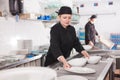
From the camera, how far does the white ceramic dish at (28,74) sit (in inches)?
39.4

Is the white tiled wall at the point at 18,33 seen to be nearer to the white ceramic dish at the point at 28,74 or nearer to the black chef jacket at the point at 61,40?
the black chef jacket at the point at 61,40

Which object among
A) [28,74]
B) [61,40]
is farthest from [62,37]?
[28,74]

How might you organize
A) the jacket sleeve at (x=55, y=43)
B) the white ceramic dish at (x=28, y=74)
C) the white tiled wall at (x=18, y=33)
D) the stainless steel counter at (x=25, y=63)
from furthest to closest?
the white tiled wall at (x=18, y=33), the stainless steel counter at (x=25, y=63), the jacket sleeve at (x=55, y=43), the white ceramic dish at (x=28, y=74)

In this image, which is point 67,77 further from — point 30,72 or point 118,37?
point 118,37

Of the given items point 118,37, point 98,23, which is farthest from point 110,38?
point 98,23

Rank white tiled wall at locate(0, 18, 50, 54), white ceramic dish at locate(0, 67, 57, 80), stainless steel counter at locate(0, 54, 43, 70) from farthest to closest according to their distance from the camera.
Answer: white tiled wall at locate(0, 18, 50, 54)
stainless steel counter at locate(0, 54, 43, 70)
white ceramic dish at locate(0, 67, 57, 80)

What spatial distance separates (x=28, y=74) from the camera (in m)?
1.07

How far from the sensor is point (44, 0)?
4035 millimetres

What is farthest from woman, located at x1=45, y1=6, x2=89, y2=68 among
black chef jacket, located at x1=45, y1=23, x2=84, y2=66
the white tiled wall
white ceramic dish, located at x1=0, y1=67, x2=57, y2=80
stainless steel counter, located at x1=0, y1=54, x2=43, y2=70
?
the white tiled wall

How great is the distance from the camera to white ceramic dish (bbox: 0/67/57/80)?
3.28 ft

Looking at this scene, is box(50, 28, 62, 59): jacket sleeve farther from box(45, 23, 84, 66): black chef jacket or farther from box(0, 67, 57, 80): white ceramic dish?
box(0, 67, 57, 80): white ceramic dish

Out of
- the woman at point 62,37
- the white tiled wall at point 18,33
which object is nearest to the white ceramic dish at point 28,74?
the woman at point 62,37

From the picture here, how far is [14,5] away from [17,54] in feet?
2.49

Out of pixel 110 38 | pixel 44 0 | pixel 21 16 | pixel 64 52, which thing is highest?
pixel 44 0
